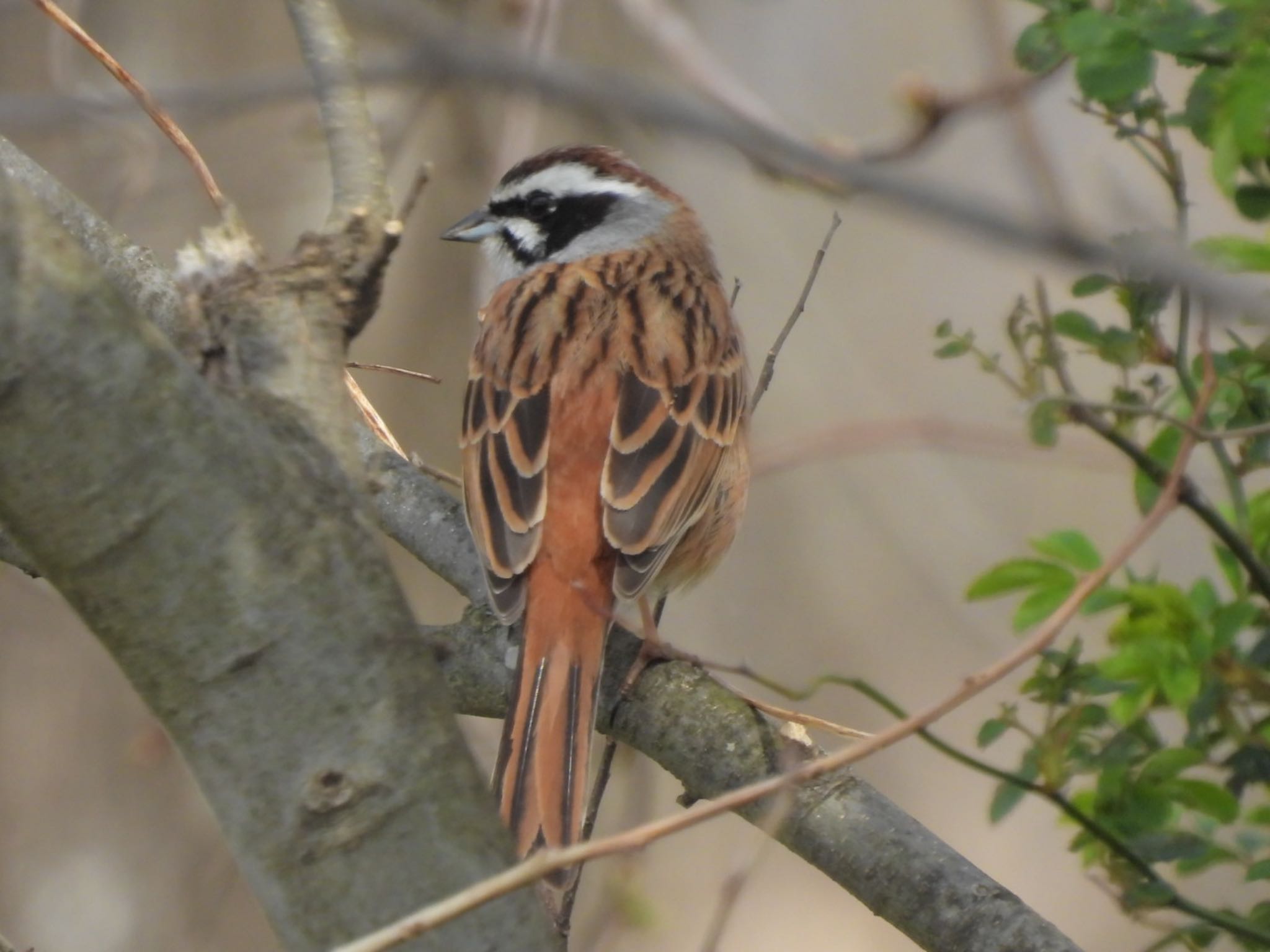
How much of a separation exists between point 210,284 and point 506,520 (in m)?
1.12

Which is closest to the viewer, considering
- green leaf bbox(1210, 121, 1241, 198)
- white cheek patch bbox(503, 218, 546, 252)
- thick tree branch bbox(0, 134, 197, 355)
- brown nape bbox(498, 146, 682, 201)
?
green leaf bbox(1210, 121, 1241, 198)

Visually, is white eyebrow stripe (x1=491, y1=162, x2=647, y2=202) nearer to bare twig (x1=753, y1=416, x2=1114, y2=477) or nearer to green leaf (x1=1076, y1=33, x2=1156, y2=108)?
bare twig (x1=753, y1=416, x2=1114, y2=477)

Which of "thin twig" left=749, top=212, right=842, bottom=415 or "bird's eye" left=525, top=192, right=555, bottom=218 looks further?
"bird's eye" left=525, top=192, right=555, bottom=218

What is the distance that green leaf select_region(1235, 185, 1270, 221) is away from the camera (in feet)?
6.53

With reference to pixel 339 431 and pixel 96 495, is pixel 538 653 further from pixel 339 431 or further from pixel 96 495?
pixel 96 495

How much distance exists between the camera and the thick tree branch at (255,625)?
1311 millimetres

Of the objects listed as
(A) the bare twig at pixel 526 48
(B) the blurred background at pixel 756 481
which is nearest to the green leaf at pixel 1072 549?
(A) the bare twig at pixel 526 48

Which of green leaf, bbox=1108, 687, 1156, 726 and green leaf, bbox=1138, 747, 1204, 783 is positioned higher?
green leaf, bbox=1108, 687, 1156, 726

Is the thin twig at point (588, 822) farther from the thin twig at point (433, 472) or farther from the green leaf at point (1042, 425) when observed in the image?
the green leaf at point (1042, 425)

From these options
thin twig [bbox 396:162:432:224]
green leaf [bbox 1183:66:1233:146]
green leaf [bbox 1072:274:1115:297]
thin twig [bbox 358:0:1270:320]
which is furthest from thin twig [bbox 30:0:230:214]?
thin twig [bbox 358:0:1270:320]

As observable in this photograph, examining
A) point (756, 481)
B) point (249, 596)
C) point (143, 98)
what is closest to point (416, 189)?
point (143, 98)

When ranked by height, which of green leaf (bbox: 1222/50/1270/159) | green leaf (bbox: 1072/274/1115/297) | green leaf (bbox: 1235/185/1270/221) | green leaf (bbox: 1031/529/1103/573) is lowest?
green leaf (bbox: 1031/529/1103/573)

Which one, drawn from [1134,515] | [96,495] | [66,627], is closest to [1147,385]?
[96,495]

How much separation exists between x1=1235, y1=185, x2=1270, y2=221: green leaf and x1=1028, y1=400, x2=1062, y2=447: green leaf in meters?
0.36
